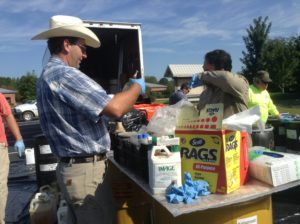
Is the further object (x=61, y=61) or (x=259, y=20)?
(x=259, y=20)

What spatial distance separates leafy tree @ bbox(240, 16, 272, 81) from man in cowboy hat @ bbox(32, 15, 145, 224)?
31.8 metres

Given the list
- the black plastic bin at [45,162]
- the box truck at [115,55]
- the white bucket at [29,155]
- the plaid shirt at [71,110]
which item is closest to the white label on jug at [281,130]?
the box truck at [115,55]

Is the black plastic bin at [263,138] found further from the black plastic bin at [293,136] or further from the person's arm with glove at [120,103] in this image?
the person's arm with glove at [120,103]

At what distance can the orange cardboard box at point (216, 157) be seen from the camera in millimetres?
2113

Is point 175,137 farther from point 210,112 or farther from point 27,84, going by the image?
point 27,84

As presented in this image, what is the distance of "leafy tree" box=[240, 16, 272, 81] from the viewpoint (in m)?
32.8

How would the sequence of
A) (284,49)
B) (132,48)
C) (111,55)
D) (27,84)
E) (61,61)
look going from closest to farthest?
(61,61) → (132,48) → (111,55) → (284,49) → (27,84)

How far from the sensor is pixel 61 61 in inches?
89.7

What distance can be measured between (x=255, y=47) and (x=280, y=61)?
2643mm

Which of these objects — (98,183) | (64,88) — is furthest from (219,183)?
(64,88)

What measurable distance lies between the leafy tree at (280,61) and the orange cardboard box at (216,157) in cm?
3204

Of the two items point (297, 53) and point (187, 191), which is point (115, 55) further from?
point (297, 53)

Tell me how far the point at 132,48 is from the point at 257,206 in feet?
17.0

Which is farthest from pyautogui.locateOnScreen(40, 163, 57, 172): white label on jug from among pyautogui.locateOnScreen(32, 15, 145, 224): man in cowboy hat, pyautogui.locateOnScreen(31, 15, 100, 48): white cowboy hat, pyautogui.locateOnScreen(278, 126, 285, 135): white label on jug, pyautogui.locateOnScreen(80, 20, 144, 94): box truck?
pyautogui.locateOnScreen(278, 126, 285, 135): white label on jug
